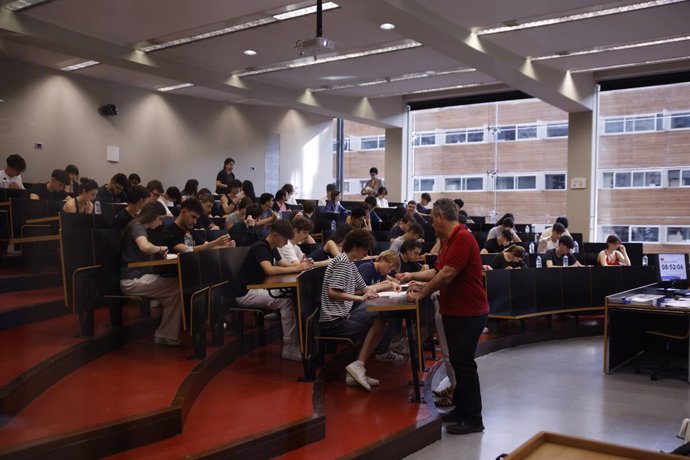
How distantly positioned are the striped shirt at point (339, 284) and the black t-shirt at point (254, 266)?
485 mm

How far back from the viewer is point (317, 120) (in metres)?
13.8

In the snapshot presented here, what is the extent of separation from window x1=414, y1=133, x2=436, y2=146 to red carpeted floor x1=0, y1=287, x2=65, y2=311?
1112 cm

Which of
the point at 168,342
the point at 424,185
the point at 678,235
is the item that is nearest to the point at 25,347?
the point at 168,342

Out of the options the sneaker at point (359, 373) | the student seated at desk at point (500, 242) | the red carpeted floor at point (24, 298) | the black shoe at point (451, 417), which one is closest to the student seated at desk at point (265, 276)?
the sneaker at point (359, 373)

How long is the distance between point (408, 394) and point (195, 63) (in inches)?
253

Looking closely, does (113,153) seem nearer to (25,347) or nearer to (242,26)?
(25,347)

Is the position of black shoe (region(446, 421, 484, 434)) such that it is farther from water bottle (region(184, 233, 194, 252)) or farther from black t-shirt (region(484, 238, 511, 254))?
black t-shirt (region(484, 238, 511, 254))

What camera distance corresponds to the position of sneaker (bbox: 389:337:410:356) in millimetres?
5289

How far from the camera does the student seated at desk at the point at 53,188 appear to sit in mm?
2021

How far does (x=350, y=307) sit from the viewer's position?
4512mm

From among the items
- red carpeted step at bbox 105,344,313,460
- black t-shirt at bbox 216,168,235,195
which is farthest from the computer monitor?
black t-shirt at bbox 216,168,235,195

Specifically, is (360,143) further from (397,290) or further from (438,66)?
(397,290)

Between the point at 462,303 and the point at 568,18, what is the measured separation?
468cm

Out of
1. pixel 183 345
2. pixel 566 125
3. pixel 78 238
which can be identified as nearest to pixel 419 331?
pixel 183 345
